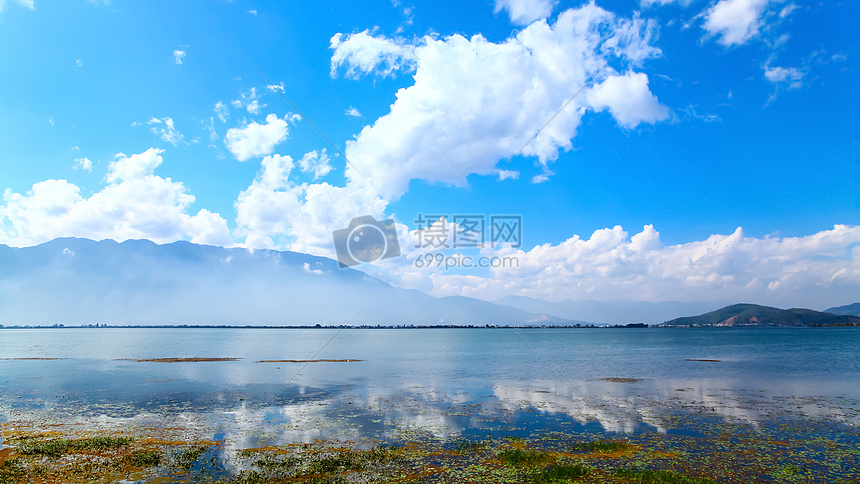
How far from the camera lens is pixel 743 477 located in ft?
59.4

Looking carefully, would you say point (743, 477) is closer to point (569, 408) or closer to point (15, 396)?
point (569, 408)

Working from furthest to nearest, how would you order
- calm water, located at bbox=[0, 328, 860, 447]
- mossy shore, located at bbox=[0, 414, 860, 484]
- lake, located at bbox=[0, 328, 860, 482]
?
calm water, located at bbox=[0, 328, 860, 447] → lake, located at bbox=[0, 328, 860, 482] → mossy shore, located at bbox=[0, 414, 860, 484]

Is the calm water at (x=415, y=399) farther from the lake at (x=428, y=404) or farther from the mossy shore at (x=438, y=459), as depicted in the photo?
the mossy shore at (x=438, y=459)

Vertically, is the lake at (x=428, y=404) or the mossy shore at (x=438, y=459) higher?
the mossy shore at (x=438, y=459)

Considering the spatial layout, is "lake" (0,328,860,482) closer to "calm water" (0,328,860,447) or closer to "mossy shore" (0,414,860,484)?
"calm water" (0,328,860,447)

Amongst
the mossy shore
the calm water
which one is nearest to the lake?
the calm water

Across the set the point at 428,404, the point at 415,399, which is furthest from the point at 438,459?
the point at 415,399

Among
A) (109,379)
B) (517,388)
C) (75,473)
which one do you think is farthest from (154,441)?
(109,379)

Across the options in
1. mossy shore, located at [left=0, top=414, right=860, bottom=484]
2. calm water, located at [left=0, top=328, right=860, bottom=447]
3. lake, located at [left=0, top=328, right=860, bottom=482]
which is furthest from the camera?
calm water, located at [left=0, top=328, right=860, bottom=447]

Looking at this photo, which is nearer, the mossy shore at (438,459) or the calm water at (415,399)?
the mossy shore at (438,459)

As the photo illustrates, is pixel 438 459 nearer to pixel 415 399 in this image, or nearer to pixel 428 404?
pixel 428 404

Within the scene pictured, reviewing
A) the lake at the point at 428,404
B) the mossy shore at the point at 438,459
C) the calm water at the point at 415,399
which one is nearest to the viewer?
the mossy shore at the point at 438,459

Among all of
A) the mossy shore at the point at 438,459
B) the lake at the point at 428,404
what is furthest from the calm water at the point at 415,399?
the mossy shore at the point at 438,459

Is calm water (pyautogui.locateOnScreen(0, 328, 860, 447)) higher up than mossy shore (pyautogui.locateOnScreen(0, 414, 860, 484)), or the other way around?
mossy shore (pyautogui.locateOnScreen(0, 414, 860, 484))
